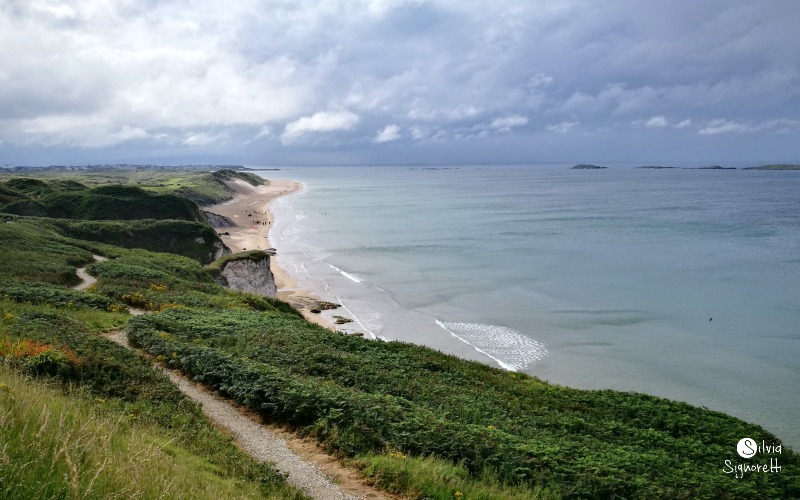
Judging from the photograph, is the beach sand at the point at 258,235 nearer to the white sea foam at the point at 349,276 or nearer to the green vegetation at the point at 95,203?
the white sea foam at the point at 349,276

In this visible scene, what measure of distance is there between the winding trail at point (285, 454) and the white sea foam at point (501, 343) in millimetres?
21047

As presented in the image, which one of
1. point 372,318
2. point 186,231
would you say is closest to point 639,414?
point 372,318

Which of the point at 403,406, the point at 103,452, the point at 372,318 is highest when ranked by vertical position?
the point at 103,452

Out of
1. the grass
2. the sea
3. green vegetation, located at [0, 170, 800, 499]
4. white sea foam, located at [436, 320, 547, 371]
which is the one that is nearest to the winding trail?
green vegetation, located at [0, 170, 800, 499]

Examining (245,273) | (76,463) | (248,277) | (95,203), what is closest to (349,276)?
(248,277)

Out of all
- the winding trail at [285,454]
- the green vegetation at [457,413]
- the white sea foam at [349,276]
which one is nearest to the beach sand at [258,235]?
the white sea foam at [349,276]

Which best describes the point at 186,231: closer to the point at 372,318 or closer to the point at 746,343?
the point at 372,318

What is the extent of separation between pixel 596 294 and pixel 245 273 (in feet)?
112

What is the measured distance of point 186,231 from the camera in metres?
65.0

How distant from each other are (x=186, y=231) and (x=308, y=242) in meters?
24.7

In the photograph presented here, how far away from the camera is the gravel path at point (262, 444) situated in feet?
37.6

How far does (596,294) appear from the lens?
5062 centimetres

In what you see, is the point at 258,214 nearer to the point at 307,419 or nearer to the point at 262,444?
the point at 307,419

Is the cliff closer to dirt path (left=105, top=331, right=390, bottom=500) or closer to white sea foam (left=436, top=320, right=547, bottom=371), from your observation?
white sea foam (left=436, top=320, right=547, bottom=371)
